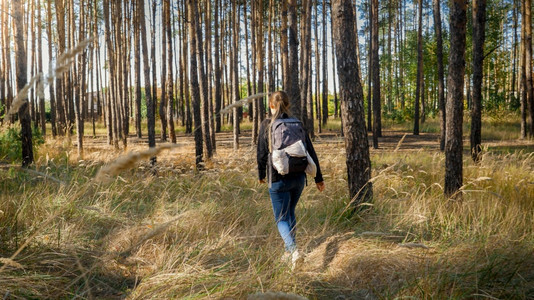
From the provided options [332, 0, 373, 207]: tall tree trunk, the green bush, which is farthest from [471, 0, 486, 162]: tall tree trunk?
the green bush

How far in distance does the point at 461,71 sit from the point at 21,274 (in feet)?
16.8

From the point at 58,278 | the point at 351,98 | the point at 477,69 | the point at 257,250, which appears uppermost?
the point at 477,69

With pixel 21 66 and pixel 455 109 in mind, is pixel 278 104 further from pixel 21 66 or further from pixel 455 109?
pixel 21 66

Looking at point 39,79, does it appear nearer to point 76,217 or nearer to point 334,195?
point 76,217

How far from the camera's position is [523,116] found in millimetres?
14906

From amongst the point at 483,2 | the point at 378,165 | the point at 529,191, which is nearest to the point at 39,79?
the point at 529,191

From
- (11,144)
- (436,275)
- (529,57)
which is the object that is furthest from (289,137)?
(529,57)

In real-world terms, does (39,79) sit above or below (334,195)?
above

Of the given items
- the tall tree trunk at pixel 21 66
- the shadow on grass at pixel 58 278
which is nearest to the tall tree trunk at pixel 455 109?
the shadow on grass at pixel 58 278

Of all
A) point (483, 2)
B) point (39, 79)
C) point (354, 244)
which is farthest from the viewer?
point (483, 2)

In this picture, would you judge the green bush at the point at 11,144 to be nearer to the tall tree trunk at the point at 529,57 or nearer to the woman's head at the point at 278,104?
the woman's head at the point at 278,104

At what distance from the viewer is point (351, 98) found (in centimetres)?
461

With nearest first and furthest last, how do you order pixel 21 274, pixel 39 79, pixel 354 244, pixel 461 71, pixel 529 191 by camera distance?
pixel 39 79
pixel 21 274
pixel 354 244
pixel 461 71
pixel 529 191

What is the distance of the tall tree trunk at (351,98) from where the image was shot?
4.58 m
